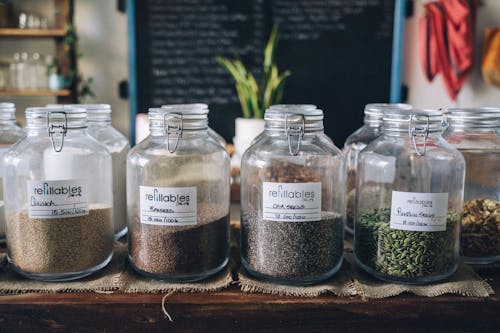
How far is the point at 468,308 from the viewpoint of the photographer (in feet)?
2.06

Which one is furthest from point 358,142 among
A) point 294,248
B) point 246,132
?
point 246,132

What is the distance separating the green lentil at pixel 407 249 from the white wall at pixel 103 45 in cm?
238

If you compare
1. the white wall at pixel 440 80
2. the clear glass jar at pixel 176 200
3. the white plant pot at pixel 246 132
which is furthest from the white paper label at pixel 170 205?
the white wall at pixel 440 80

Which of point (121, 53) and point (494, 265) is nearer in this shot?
point (494, 265)

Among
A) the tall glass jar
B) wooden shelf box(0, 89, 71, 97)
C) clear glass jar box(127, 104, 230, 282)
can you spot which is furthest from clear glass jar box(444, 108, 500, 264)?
wooden shelf box(0, 89, 71, 97)

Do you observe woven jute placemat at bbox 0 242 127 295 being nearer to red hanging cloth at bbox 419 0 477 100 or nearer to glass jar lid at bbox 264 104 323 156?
glass jar lid at bbox 264 104 323 156

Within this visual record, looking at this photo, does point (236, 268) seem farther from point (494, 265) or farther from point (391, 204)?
point (494, 265)

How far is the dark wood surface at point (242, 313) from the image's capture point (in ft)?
2.01

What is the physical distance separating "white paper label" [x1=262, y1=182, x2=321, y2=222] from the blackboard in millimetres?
2054

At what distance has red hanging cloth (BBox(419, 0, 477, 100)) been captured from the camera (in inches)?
75.4

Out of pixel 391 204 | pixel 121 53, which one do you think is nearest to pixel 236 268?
pixel 391 204

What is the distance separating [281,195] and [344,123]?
213cm

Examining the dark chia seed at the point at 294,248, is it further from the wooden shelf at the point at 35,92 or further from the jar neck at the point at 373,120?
the wooden shelf at the point at 35,92

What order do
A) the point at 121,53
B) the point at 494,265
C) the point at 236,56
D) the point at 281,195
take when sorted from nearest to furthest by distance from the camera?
the point at 281,195, the point at 494,265, the point at 236,56, the point at 121,53
